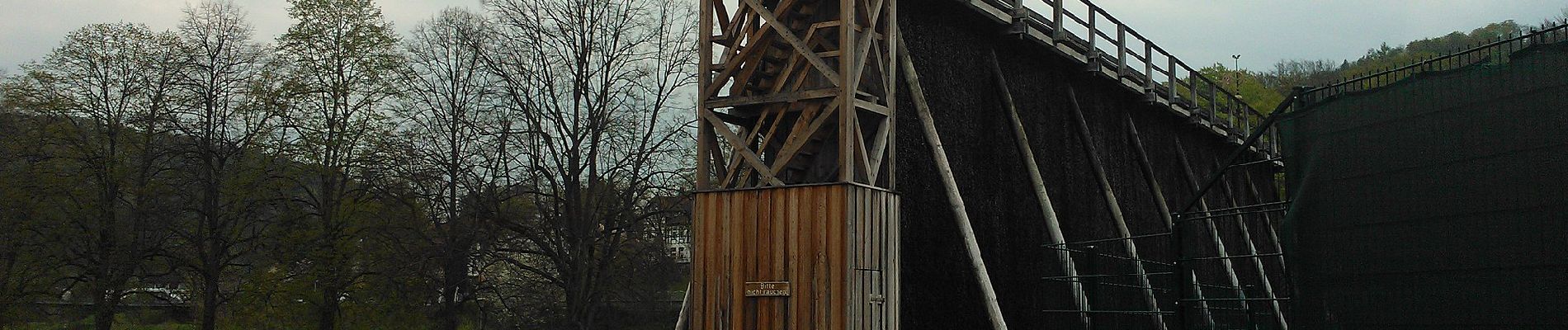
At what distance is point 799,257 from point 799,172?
128 cm

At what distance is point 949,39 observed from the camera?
15875mm

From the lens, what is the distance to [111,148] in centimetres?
2672

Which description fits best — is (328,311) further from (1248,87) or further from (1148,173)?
(1248,87)

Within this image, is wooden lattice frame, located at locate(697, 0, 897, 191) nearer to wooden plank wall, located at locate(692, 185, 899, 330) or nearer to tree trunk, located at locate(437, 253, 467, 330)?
wooden plank wall, located at locate(692, 185, 899, 330)

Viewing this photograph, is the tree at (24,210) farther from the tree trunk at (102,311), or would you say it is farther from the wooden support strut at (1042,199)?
the wooden support strut at (1042,199)

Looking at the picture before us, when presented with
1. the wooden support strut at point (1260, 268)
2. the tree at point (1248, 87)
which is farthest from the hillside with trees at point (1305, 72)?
the wooden support strut at point (1260, 268)

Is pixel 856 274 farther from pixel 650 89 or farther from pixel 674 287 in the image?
pixel 674 287

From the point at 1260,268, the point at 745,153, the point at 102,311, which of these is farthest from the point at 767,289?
the point at 102,311

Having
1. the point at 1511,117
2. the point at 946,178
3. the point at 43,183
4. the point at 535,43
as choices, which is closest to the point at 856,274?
the point at 946,178

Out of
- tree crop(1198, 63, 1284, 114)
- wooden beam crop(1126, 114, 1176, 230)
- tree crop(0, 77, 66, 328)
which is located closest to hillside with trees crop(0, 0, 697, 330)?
tree crop(0, 77, 66, 328)

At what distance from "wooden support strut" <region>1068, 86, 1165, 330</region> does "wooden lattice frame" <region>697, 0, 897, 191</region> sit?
12.6 feet

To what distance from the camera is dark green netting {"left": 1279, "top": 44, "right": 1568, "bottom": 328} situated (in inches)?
412

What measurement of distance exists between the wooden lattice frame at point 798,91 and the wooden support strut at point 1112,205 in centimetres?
383

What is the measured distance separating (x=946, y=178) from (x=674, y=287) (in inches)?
664
